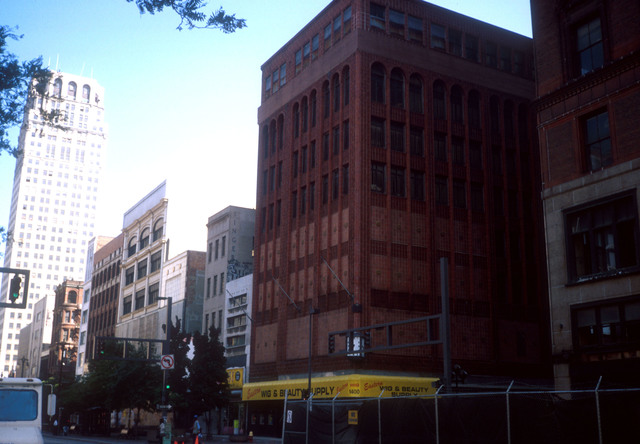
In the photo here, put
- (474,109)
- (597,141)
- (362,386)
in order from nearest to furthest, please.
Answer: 1. (597,141)
2. (362,386)
3. (474,109)

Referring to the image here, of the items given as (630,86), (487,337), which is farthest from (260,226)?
(630,86)

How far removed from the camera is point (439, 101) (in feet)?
182

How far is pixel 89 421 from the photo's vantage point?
94.3 m

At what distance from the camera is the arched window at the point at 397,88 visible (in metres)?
53.6

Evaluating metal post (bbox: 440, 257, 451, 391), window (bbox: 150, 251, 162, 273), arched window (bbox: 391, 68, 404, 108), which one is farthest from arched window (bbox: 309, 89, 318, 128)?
window (bbox: 150, 251, 162, 273)

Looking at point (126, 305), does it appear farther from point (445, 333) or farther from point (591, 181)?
point (591, 181)

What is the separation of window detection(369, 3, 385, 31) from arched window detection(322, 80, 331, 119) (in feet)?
19.5

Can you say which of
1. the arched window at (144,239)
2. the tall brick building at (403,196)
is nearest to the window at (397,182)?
the tall brick building at (403,196)

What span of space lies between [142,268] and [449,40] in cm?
5538

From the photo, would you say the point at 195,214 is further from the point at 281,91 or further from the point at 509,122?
the point at 509,122

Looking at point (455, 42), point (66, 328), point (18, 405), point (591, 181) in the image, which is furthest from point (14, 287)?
point (66, 328)

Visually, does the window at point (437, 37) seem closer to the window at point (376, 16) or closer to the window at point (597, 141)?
the window at point (376, 16)

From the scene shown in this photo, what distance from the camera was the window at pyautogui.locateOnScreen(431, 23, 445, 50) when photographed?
56.4 m

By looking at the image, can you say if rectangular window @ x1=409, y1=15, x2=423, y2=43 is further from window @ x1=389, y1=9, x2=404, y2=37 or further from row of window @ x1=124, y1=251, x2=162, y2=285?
row of window @ x1=124, y1=251, x2=162, y2=285
